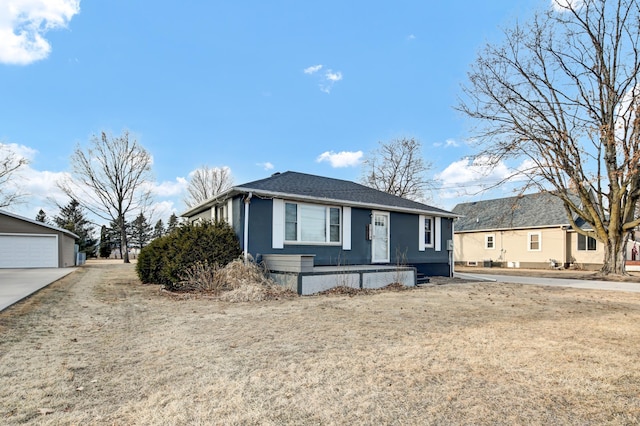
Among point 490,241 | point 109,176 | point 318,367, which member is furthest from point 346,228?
point 109,176

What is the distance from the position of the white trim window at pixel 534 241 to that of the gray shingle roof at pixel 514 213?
0.64m

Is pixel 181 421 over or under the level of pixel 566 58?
under

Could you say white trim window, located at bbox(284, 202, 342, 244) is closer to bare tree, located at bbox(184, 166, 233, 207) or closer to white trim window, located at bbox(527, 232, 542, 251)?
white trim window, located at bbox(527, 232, 542, 251)

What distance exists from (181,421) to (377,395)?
1.51 meters

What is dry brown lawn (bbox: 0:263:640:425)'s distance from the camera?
9.11 feet

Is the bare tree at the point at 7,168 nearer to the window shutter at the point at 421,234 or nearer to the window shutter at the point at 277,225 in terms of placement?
the window shutter at the point at 277,225

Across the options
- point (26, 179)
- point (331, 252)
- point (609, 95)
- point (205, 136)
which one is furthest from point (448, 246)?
point (26, 179)

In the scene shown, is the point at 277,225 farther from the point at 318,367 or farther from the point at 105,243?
the point at 105,243

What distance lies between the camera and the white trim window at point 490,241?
1064 inches

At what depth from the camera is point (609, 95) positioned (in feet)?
53.0

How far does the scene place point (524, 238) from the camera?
25188mm

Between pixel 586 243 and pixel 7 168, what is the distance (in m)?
43.3

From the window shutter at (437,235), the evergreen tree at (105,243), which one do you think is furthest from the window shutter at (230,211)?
the evergreen tree at (105,243)

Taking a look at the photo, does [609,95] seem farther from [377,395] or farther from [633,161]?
[377,395]
